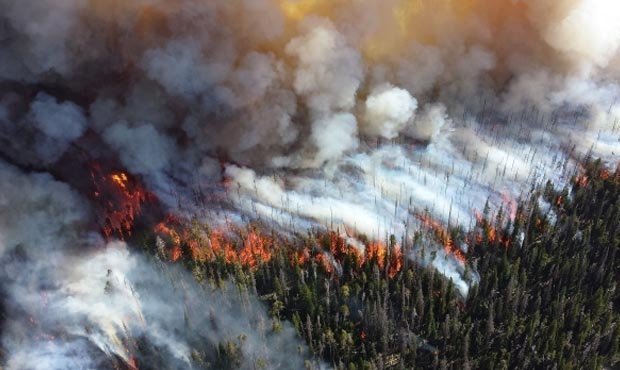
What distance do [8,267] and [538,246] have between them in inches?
3174

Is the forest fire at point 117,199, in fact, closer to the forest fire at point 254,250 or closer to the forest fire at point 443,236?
the forest fire at point 254,250

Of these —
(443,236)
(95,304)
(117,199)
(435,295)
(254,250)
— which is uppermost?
(443,236)

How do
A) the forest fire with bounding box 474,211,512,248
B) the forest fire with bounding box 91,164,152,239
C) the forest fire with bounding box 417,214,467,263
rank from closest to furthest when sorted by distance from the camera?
the forest fire with bounding box 91,164,152,239
the forest fire with bounding box 417,214,467,263
the forest fire with bounding box 474,211,512,248

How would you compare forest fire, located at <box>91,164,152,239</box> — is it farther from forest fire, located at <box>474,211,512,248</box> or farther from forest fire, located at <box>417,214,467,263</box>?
forest fire, located at <box>474,211,512,248</box>

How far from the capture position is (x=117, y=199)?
3602 inches

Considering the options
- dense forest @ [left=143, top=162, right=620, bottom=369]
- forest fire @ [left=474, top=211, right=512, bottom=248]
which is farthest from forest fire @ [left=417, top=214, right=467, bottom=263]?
forest fire @ [left=474, top=211, right=512, bottom=248]

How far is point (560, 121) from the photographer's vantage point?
120 metres

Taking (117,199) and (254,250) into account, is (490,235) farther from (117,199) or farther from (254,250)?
(117,199)

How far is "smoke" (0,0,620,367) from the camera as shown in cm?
8400

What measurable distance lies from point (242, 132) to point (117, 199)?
22778 mm

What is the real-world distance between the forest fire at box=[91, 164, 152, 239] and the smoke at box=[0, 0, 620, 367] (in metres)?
1.90

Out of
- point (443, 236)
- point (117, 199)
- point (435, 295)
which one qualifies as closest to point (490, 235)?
point (443, 236)

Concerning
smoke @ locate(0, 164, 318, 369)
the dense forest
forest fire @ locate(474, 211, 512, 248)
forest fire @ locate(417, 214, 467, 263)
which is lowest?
smoke @ locate(0, 164, 318, 369)

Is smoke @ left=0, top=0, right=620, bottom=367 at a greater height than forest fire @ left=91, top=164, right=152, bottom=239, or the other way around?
smoke @ left=0, top=0, right=620, bottom=367
